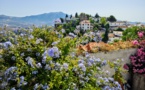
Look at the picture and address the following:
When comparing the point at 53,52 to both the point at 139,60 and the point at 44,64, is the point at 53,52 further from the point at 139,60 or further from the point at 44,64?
the point at 139,60

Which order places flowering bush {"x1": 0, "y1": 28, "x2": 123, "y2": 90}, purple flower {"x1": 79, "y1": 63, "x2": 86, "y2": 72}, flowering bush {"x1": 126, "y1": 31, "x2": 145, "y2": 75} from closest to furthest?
flowering bush {"x1": 0, "y1": 28, "x2": 123, "y2": 90} < purple flower {"x1": 79, "y1": 63, "x2": 86, "y2": 72} < flowering bush {"x1": 126, "y1": 31, "x2": 145, "y2": 75}

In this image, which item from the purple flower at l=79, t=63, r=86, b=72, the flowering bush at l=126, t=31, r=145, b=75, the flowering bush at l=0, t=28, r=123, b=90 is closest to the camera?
the flowering bush at l=0, t=28, r=123, b=90

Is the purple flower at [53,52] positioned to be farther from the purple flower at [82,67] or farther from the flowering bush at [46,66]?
the purple flower at [82,67]

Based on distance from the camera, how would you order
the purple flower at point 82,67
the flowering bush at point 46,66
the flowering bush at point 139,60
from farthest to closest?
the flowering bush at point 139,60
the purple flower at point 82,67
the flowering bush at point 46,66

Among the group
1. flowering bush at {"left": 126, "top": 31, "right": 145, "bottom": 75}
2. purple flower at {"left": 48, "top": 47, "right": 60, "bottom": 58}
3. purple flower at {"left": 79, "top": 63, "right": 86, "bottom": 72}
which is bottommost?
flowering bush at {"left": 126, "top": 31, "right": 145, "bottom": 75}

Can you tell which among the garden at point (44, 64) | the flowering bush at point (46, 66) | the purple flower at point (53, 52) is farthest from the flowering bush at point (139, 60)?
the purple flower at point (53, 52)

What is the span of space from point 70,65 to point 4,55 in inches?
33.2

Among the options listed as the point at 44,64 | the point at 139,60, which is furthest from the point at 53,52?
the point at 139,60

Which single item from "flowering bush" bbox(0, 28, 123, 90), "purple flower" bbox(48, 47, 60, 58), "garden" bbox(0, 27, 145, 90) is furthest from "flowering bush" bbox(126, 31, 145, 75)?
"purple flower" bbox(48, 47, 60, 58)

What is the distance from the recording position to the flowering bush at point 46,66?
3.03 metres

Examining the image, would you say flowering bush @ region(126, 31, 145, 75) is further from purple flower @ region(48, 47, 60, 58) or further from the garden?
purple flower @ region(48, 47, 60, 58)

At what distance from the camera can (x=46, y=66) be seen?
3021mm

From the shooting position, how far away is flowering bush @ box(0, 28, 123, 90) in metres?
3.03

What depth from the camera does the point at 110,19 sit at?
11981 cm
